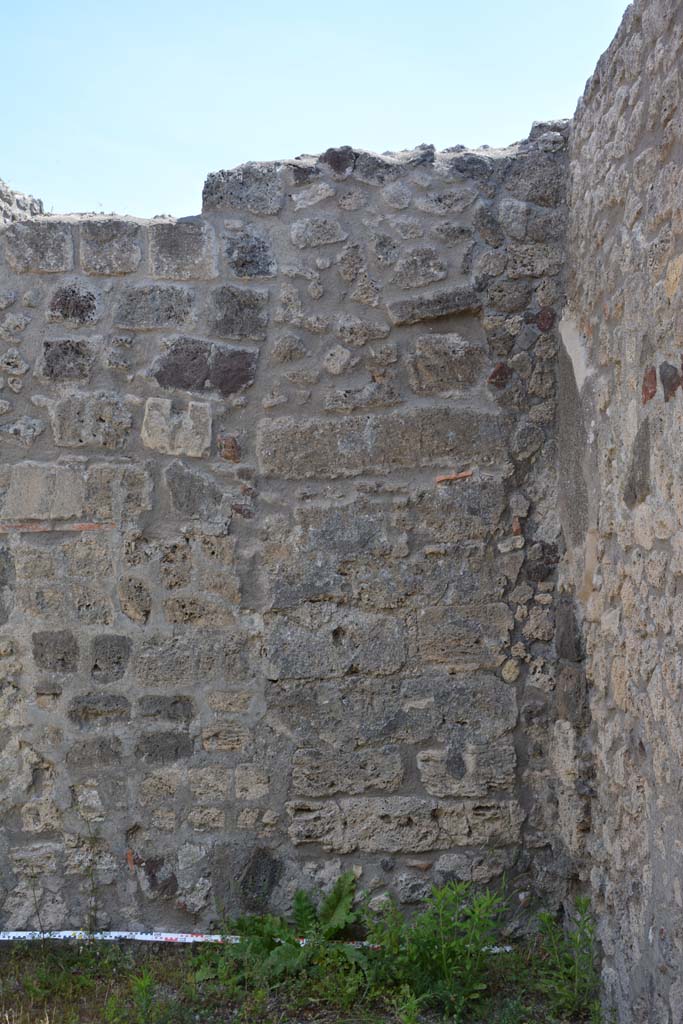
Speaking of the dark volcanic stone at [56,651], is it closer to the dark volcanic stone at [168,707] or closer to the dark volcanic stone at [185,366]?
the dark volcanic stone at [168,707]

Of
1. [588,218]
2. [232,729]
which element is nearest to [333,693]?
[232,729]

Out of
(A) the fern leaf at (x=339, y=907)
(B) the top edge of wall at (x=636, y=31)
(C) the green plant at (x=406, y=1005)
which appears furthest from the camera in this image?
(A) the fern leaf at (x=339, y=907)

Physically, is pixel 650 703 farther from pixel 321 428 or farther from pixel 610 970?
pixel 321 428

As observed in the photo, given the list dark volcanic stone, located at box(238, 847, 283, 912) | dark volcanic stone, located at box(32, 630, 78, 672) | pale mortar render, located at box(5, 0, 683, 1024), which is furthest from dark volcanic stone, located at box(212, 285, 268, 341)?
dark volcanic stone, located at box(238, 847, 283, 912)

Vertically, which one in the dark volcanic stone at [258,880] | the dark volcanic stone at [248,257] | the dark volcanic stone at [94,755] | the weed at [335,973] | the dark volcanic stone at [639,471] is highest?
the dark volcanic stone at [248,257]

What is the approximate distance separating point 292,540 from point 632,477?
129 centimetres

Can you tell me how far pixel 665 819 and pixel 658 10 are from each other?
2.06m

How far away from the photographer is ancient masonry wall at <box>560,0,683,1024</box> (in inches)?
98.3

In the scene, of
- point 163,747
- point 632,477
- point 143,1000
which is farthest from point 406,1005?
point 632,477

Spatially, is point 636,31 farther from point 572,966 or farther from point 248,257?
point 572,966

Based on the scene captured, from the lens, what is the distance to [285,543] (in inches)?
144

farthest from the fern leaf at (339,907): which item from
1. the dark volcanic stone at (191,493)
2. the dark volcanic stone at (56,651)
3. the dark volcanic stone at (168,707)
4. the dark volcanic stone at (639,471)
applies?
the dark volcanic stone at (639,471)

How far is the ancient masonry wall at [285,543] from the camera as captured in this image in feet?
11.9

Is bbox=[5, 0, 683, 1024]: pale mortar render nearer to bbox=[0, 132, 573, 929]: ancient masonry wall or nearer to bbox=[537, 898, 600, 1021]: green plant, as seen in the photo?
bbox=[0, 132, 573, 929]: ancient masonry wall
